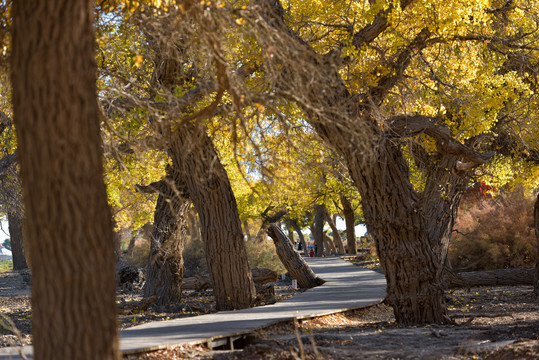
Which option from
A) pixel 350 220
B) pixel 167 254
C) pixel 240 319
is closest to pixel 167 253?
pixel 167 254

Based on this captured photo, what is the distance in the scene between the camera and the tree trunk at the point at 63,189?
356 centimetres

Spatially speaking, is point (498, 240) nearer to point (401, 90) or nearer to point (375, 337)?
point (401, 90)

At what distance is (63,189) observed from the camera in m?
3.56

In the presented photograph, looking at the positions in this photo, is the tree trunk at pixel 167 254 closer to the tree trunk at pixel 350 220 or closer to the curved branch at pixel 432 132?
the curved branch at pixel 432 132

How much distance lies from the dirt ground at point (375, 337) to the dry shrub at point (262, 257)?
1100cm

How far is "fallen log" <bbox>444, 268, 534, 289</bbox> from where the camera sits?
55.5ft

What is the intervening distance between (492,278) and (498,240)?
386cm

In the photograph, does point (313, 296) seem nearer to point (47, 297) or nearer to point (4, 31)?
point (4, 31)

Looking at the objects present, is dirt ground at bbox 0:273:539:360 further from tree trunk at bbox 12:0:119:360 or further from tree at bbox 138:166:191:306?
tree trunk at bbox 12:0:119:360

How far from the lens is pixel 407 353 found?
21.1ft

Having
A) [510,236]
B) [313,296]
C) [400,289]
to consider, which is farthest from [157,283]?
[510,236]

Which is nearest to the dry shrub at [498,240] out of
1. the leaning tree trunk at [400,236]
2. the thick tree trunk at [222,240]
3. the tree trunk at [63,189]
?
the thick tree trunk at [222,240]

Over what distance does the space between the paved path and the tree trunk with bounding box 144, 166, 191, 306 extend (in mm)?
2806

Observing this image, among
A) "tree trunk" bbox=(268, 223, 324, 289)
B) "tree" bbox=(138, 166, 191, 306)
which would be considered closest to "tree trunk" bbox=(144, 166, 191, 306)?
"tree" bbox=(138, 166, 191, 306)
